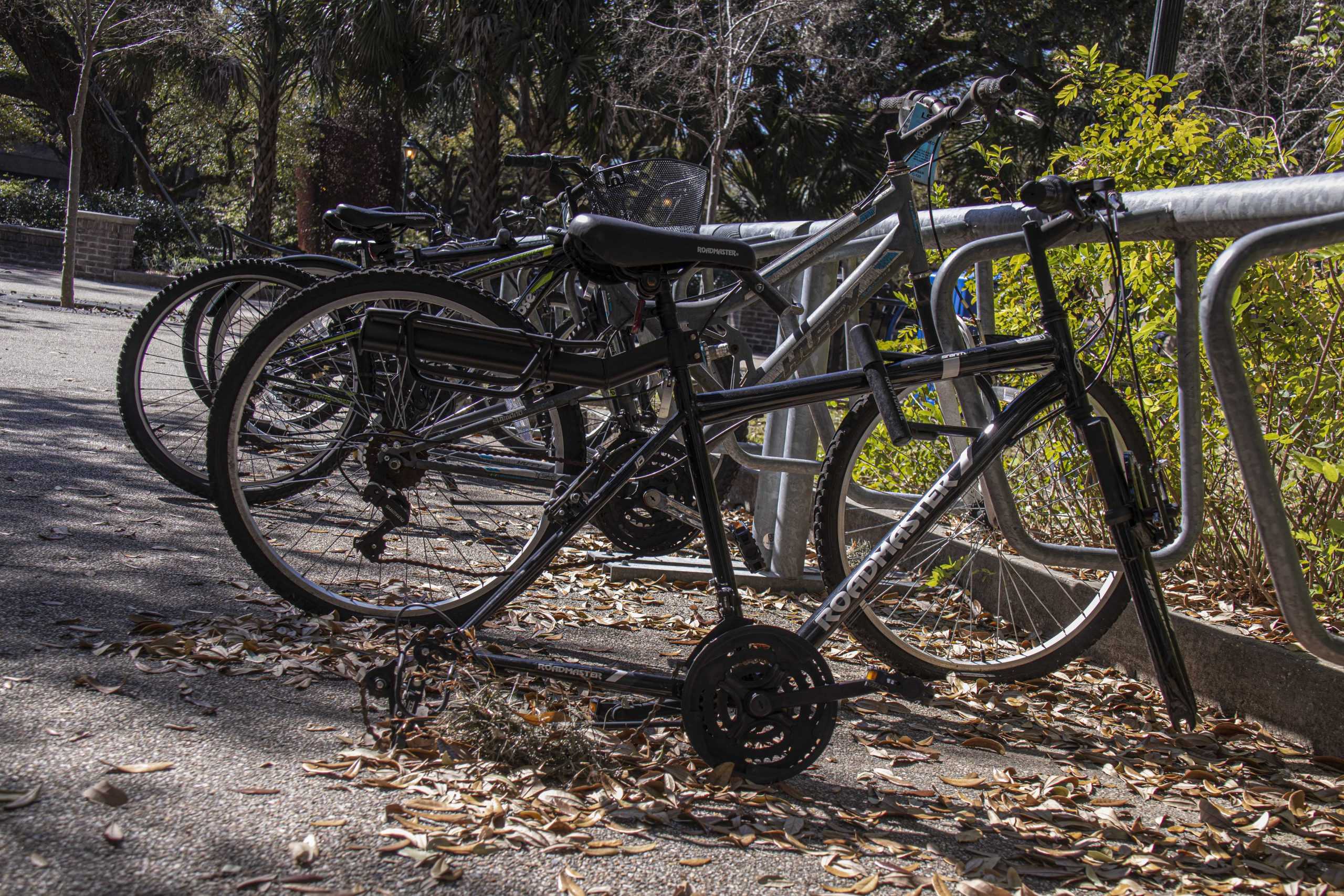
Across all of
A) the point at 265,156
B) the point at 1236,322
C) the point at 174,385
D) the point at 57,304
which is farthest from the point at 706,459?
the point at 265,156

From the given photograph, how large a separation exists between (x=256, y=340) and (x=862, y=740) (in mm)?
1806

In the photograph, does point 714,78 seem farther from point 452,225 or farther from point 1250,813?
point 1250,813

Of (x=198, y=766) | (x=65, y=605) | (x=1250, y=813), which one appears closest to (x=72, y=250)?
(x=65, y=605)

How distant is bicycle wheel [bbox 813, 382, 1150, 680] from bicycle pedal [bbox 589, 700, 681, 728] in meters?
0.69

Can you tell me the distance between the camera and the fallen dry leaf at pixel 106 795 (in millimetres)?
1990

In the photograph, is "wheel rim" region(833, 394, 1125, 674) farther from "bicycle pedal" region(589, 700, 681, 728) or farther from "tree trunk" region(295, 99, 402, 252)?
"tree trunk" region(295, 99, 402, 252)

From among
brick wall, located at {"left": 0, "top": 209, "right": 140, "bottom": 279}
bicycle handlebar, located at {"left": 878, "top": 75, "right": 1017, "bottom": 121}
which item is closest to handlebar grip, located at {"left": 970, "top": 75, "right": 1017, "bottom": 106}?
bicycle handlebar, located at {"left": 878, "top": 75, "right": 1017, "bottom": 121}

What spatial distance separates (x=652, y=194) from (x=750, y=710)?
7.69 ft

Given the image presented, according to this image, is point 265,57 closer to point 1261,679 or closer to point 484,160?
point 484,160

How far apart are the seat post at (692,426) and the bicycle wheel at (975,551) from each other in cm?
51

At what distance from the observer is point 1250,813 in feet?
8.31

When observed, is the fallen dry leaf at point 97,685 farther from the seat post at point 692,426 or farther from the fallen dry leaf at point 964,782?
the fallen dry leaf at point 964,782

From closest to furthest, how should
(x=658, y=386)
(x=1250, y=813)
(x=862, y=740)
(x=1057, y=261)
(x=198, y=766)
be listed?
(x=198, y=766) < (x=1250, y=813) < (x=862, y=740) < (x=658, y=386) < (x=1057, y=261)

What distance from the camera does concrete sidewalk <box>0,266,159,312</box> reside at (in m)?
14.0
